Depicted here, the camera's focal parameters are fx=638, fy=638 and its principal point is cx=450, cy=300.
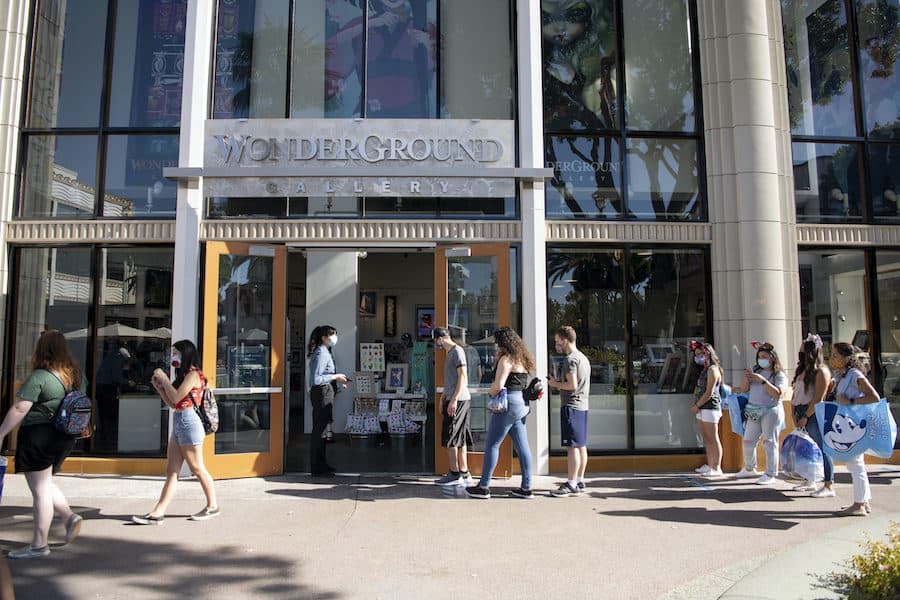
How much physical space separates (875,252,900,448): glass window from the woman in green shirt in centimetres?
1000

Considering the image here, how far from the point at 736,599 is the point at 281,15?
880 centimetres

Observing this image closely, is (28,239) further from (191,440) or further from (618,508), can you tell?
(618,508)

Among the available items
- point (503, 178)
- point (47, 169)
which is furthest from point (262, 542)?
point (47, 169)

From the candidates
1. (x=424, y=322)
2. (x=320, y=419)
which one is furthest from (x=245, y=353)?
(x=424, y=322)

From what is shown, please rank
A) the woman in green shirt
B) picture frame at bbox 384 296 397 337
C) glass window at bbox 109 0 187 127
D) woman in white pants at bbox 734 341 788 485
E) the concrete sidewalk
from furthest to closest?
1. picture frame at bbox 384 296 397 337
2. glass window at bbox 109 0 187 127
3. woman in white pants at bbox 734 341 788 485
4. the woman in green shirt
5. the concrete sidewalk

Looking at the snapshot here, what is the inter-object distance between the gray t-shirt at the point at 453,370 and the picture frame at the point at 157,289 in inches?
154

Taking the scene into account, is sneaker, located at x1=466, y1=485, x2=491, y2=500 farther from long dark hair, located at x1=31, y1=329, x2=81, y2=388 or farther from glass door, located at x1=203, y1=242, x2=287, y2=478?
long dark hair, located at x1=31, y1=329, x2=81, y2=388

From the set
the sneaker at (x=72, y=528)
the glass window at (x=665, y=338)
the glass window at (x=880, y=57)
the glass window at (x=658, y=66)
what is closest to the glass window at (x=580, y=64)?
the glass window at (x=658, y=66)

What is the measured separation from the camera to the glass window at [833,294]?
9.02 metres

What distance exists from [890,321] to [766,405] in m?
3.09

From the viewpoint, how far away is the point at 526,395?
23.1 feet

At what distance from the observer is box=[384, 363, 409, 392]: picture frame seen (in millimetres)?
11398

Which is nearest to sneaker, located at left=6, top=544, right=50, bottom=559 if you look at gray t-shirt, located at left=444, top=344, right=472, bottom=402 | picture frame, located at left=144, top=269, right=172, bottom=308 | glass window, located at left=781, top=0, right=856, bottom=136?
picture frame, located at left=144, top=269, right=172, bottom=308

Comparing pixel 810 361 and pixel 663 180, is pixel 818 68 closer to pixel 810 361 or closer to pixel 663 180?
pixel 663 180
